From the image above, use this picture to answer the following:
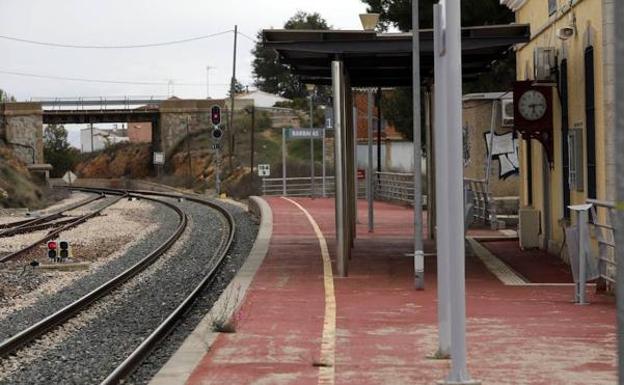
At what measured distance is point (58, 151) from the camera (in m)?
Result: 103

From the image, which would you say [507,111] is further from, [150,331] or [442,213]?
[442,213]

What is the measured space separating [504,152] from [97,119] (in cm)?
6413

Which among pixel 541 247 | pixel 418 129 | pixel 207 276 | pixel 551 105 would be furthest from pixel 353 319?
pixel 541 247

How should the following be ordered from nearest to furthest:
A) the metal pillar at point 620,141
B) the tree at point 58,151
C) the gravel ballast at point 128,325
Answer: the metal pillar at point 620,141 < the gravel ballast at point 128,325 < the tree at point 58,151

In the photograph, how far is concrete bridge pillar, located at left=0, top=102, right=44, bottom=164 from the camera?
84.6 m

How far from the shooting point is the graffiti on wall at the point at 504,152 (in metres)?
27.6

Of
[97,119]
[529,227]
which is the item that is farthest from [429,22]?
[97,119]

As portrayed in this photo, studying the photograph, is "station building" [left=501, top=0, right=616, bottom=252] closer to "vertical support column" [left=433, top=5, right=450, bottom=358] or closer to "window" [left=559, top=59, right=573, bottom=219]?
"window" [left=559, top=59, right=573, bottom=219]

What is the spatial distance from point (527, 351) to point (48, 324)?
230 inches

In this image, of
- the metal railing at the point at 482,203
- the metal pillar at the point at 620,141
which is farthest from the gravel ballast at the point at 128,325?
the metal railing at the point at 482,203

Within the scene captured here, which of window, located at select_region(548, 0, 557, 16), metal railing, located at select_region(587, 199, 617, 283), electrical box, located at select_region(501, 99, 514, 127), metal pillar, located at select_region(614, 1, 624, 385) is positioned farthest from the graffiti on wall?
metal pillar, located at select_region(614, 1, 624, 385)

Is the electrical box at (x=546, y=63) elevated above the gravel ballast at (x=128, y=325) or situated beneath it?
elevated above

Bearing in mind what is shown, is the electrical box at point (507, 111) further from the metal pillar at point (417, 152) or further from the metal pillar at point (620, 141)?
the metal pillar at point (620, 141)

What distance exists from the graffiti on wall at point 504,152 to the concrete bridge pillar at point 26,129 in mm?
62502
